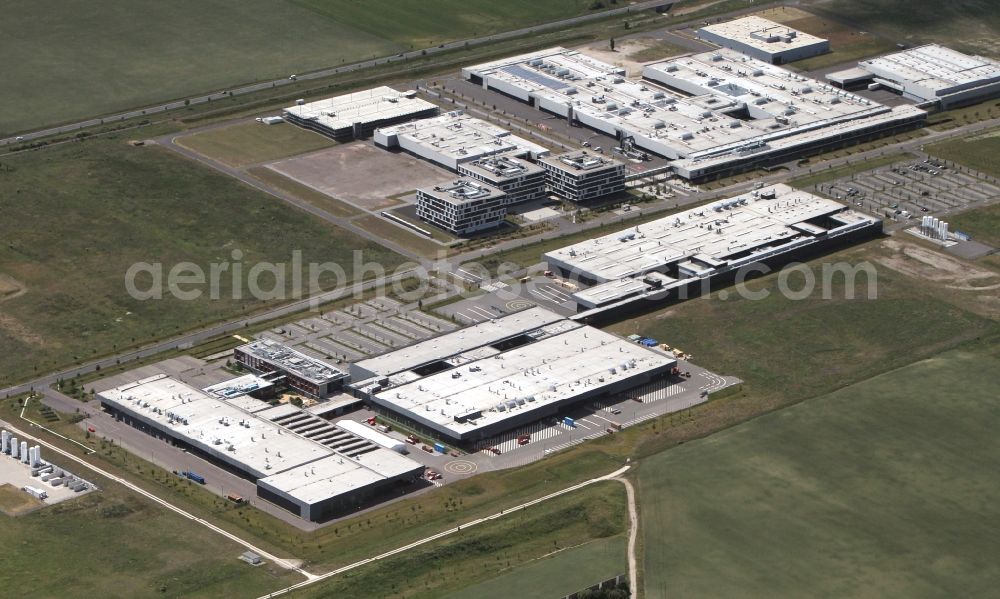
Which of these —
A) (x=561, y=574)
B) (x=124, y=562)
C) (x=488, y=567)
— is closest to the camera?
(x=561, y=574)

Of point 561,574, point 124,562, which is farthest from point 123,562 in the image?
point 561,574

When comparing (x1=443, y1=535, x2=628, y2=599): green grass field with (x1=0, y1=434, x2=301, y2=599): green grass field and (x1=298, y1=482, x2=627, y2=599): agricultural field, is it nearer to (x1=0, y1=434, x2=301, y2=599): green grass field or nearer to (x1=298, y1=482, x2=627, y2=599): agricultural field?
(x1=298, y1=482, x2=627, y2=599): agricultural field

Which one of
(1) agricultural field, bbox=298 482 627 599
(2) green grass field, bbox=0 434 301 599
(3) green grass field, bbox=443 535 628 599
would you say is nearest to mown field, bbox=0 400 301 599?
(2) green grass field, bbox=0 434 301 599

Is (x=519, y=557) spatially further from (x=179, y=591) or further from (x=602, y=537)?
(x=179, y=591)

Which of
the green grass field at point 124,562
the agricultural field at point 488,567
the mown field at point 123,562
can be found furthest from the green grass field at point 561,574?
the green grass field at point 124,562

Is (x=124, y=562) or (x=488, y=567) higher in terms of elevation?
(x=124, y=562)

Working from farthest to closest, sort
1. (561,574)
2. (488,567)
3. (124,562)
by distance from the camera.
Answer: (488,567) → (124,562) → (561,574)

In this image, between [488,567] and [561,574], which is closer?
[561,574]

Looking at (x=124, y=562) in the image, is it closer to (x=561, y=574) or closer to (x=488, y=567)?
(x=488, y=567)

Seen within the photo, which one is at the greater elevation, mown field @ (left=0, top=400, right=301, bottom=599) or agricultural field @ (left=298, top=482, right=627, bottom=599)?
mown field @ (left=0, top=400, right=301, bottom=599)

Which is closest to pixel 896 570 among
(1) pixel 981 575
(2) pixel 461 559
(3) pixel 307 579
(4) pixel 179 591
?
(1) pixel 981 575
